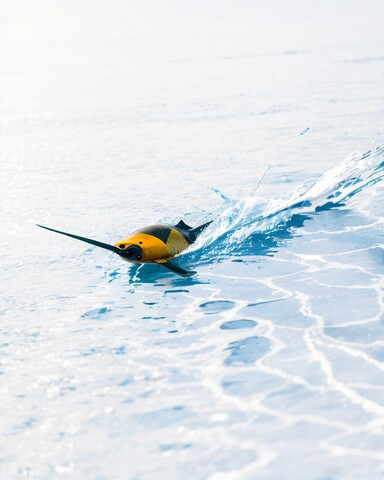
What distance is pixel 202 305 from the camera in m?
7.78

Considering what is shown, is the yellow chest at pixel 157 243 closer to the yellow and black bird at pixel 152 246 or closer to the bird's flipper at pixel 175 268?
the yellow and black bird at pixel 152 246

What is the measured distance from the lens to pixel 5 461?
530 cm

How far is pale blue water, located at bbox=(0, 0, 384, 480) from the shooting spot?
5387 millimetres

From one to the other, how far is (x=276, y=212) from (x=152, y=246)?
291 centimetres

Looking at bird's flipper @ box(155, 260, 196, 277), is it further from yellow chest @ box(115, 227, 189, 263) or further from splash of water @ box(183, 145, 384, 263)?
splash of water @ box(183, 145, 384, 263)

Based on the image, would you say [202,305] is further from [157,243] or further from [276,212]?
[276,212]

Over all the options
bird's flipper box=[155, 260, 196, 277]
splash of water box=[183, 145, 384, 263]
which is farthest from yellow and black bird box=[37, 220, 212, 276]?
splash of water box=[183, 145, 384, 263]

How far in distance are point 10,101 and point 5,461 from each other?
2250 cm

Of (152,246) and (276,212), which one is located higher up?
(276,212)

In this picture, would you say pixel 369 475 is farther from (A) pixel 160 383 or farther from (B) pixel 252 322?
(B) pixel 252 322

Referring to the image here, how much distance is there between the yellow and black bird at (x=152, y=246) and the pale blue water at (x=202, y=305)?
0.22 meters

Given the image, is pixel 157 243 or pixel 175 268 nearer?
pixel 175 268

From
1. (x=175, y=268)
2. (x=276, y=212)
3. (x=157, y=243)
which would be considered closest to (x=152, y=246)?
(x=157, y=243)

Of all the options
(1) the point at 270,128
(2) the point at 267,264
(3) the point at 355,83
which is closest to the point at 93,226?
(2) the point at 267,264
